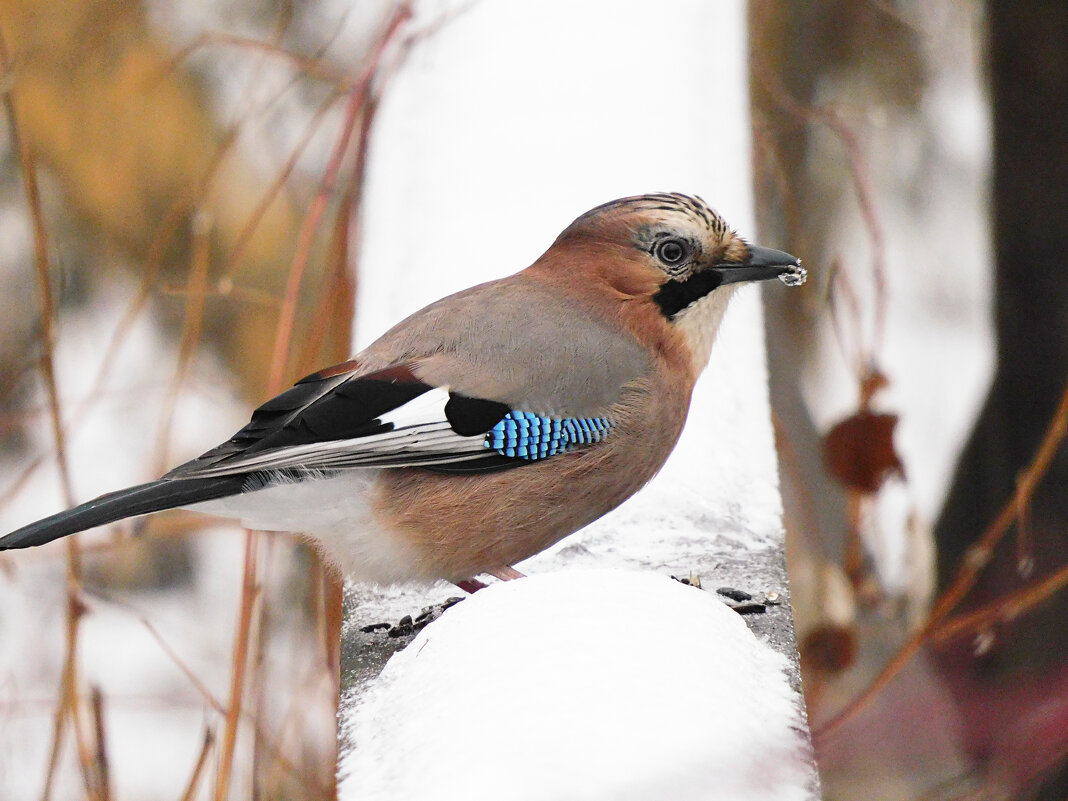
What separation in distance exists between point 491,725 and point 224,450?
1.12 m

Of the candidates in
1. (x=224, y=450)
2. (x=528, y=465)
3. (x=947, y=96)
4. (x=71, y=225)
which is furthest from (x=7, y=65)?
(x=947, y=96)

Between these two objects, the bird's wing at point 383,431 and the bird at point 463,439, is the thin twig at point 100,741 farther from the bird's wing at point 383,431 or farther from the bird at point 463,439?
the bird's wing at point 383,431

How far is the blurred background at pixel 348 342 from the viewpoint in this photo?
404 cm

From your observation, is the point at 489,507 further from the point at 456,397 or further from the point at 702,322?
the point at 702,322

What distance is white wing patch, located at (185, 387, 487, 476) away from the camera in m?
2.86

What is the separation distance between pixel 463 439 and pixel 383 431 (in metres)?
0.18

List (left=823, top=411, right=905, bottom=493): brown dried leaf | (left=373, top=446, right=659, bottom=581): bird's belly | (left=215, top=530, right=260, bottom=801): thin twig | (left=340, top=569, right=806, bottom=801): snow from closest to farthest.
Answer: (left=340, top=569, right=806, bottom=801): snow, (left=215, top=530, right=260, bottom=801): thin twig, (left=373, top=446, right=659, bottom=581): bird's belly, (left=823, top=411, right=905, bottom=493): brown dried leaf

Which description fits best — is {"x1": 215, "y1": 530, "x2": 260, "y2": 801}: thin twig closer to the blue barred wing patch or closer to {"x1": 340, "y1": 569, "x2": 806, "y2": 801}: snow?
{"x1": 340, "y1": 569, "x2": 806, "y2": 801}: snow

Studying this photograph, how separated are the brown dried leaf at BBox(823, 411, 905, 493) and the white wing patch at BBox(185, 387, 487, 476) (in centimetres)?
130

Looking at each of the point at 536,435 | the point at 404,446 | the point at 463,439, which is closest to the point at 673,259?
the point at 536,435

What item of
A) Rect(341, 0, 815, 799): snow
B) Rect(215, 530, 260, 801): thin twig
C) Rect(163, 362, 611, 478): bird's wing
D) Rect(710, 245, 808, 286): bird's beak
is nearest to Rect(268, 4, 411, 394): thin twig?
Rect(341, 0, 815, 799): snow

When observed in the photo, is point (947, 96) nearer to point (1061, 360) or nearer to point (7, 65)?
point (1061, 360)

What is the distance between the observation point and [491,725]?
75.8 inches

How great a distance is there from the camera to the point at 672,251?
337cm
